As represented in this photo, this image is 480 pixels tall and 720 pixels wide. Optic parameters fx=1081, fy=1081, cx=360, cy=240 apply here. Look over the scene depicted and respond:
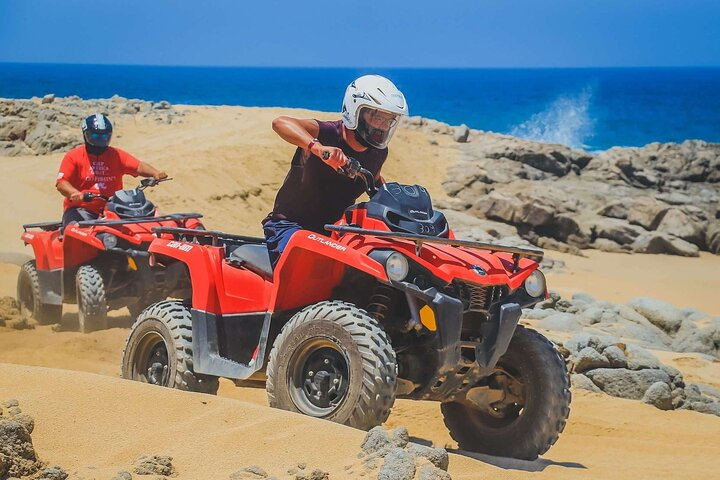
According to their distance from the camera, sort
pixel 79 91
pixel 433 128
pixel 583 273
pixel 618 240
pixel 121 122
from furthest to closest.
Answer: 1. pixel 79 91
2. pixel 433 128
3. pixel 121 122
4. pixel 618 240
5. pixel 583 273

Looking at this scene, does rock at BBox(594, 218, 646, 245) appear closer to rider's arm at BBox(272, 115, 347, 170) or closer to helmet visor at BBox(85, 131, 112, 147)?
helmet visor at BBox(85, 131, 112, 147)

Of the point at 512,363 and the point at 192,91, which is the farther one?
the point at 192,91

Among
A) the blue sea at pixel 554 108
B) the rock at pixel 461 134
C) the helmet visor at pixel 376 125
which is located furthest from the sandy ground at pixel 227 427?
the blue sea at pixel 554 108

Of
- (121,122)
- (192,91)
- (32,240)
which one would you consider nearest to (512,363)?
(32,240)

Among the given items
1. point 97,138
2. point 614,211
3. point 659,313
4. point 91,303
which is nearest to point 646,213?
point 614,211

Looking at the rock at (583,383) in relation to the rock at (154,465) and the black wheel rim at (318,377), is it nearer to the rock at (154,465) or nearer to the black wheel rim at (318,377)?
the black wheel rim at (318,377)

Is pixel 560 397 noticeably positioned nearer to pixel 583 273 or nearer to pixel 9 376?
pixel 9 376

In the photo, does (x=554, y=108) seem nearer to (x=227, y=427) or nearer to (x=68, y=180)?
(x=68, y=180)

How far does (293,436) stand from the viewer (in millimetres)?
4969

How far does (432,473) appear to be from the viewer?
14.8 feet

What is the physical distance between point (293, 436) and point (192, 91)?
12913 cm

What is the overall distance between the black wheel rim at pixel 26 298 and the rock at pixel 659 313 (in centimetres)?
780

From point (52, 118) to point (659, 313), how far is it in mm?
15441

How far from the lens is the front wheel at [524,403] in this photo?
5.89 metres
